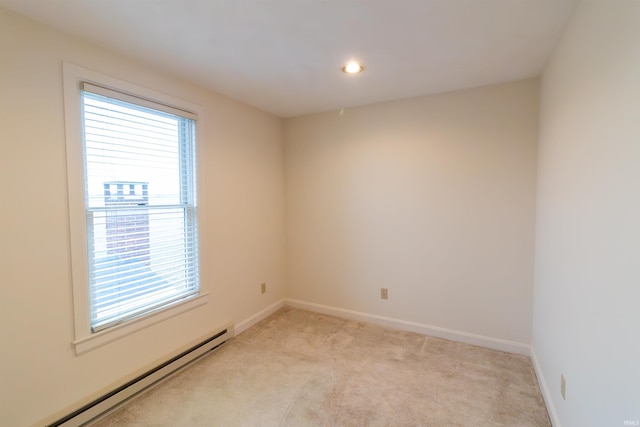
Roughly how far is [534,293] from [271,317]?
2.62m

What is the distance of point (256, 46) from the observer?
1.90 meters

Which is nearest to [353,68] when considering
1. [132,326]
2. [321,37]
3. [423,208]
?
[321,37]

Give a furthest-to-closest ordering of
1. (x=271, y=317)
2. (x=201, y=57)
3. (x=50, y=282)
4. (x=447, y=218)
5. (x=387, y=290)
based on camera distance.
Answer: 1. (x=271, y=317)
2. (x=387, y=290)
3. (x=447, y=218)
4. (x=201, y=57)
5. (x=50, y=282)

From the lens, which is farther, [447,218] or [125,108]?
[447,218]

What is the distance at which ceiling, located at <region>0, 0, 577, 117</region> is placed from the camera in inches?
59.6

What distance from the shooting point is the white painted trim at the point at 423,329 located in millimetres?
2609

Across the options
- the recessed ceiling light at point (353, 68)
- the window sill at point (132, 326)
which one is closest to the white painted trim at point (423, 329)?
the window sill at point (132, 326)

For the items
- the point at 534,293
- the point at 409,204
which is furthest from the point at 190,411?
the point at 534,293

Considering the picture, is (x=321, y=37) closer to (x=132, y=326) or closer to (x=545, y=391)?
(x=132, y=326)

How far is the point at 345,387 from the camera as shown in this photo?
85.2 inches

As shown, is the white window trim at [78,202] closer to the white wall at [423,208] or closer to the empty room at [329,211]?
the empty room at [329,211]

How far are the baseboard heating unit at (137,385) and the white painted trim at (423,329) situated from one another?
1196 mm

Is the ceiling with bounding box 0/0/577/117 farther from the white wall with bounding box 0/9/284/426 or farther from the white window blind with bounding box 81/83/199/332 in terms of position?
the white window blind with bounding box 81/83/199/332

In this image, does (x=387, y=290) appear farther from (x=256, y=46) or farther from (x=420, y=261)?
(x=256, y=46)
